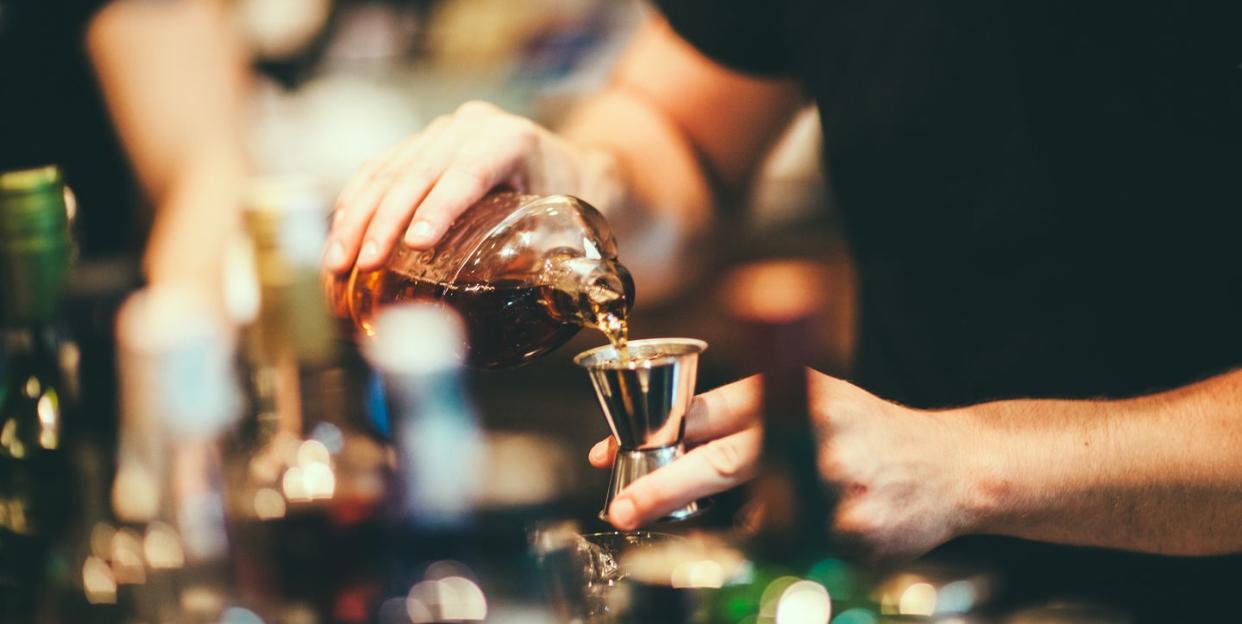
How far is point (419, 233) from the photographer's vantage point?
2.98 feet

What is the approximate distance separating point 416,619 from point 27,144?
1.28 m

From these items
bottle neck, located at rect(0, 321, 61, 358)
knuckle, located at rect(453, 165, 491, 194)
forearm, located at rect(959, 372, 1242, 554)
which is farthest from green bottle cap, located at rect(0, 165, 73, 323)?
forearm, located at rect(959, 372, 1242, 554)

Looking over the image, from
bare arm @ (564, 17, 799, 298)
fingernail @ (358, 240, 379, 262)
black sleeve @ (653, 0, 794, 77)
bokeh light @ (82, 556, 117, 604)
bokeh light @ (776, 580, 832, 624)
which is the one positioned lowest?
bokeh light @ (776, 580, 832, 624)

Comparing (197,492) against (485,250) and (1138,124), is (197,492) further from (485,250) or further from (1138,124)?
(1138,124)

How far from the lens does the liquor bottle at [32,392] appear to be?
94 centimetres

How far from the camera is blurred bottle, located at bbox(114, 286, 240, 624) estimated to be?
863 mm

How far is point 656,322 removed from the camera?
7.93 feet

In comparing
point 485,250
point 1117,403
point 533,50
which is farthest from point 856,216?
point 533,50

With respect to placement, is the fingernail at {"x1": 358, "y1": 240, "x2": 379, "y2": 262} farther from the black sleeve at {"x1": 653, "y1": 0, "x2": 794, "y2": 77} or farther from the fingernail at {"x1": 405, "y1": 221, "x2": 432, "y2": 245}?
the black sleeve at {"x1": 653, "y1": 0, "x2": 794, "y2": 77}

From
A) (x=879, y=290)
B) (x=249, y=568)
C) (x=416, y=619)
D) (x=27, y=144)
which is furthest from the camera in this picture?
(x=27, y=144)

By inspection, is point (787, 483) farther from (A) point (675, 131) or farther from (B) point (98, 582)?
(A) point (675, 131)

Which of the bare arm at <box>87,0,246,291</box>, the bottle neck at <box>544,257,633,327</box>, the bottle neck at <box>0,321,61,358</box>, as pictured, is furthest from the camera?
the bare arm at <box>87,0,246,291</box>

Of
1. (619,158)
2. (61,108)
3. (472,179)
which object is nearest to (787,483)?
(472,179)

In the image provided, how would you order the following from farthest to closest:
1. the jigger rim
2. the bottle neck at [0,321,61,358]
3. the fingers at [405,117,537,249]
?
the bottle neck at [0,321,61,358] < the fingers at [405,117,537,249] < the jigger rim
